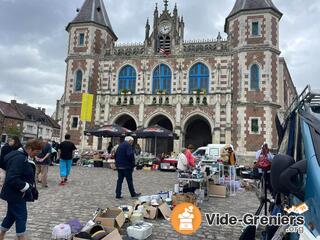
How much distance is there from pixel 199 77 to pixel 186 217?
2200 centimetres

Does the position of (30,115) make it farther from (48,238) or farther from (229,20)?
(48,238)

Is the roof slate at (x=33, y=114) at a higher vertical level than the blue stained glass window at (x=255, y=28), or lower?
lower

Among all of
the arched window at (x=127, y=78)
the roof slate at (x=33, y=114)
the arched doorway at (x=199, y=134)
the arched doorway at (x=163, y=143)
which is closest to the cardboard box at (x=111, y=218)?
the arched window at (x=127, y=78)

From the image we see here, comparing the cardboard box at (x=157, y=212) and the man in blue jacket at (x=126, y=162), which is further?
the man in blue jacket at (x=126, y=162)

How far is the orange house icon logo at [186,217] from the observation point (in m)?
3.65

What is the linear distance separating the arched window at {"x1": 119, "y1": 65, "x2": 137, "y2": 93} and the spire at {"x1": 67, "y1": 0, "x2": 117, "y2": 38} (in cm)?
505

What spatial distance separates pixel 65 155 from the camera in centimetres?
1038

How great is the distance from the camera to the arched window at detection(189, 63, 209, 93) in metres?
24.8

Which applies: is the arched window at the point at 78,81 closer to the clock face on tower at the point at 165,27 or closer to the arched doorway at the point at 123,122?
the arched doorway at the point at 123,122

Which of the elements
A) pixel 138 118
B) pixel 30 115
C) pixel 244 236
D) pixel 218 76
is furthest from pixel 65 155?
pixel 30 115

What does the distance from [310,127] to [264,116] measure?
814 inches

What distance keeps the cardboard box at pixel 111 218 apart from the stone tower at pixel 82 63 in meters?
21.3

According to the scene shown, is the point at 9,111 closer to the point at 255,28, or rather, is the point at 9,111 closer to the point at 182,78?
the point at 182,78

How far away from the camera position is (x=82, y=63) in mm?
27188
